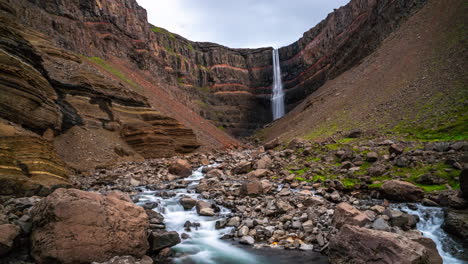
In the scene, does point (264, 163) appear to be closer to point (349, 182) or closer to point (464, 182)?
point (349, 182)

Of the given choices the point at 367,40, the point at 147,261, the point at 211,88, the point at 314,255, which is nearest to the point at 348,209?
the point at 314,255

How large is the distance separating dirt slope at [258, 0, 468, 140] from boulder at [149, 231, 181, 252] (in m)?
16.2

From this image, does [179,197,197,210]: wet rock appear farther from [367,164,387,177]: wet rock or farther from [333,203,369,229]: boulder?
[367,164,387,177]: wet rock

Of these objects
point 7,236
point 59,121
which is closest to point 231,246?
point 7,236

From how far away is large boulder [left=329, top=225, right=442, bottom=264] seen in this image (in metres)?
5.08

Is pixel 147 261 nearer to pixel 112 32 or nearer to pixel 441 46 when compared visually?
pixel 441 46

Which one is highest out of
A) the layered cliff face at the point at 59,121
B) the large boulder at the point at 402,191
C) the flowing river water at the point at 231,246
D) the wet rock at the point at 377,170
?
the layered cliff face at the point at 59,121

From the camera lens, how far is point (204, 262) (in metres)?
7.41

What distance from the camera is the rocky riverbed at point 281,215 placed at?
5.78 meters

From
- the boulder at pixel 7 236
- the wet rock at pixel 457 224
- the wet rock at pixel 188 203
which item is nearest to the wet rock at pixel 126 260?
the boulder at pixel 7 236

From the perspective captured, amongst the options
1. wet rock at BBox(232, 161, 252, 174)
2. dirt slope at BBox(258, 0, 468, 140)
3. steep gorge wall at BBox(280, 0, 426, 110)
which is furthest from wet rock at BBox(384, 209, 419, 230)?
steep gorge wall at BBox(280, 0, 426, 110)

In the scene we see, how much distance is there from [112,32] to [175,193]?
4853cm

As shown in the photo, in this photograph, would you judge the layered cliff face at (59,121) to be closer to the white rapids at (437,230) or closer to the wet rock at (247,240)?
the wet rock at (247,240)

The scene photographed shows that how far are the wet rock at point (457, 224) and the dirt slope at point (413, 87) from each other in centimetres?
861
